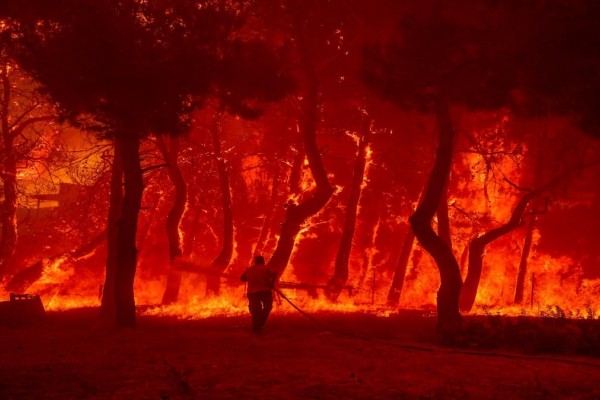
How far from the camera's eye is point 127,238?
17250 mm

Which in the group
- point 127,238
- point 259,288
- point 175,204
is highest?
point 175,204

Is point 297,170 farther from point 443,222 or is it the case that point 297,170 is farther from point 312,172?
point 443,222

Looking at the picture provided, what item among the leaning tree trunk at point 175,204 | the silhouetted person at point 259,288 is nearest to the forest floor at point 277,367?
the silhouetted person at point 259,288

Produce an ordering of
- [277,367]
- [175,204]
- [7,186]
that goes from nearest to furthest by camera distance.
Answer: [277,367] < [175,204] < [7,186]

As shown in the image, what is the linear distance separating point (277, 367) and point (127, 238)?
712 cm

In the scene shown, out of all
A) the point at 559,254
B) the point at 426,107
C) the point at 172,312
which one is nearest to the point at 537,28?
the point at 426,107

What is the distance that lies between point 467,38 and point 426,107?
5.94ft

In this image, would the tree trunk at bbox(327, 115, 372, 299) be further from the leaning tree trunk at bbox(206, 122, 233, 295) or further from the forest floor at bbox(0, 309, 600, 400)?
the forest floor at bbox(0, 309, 600, 400)

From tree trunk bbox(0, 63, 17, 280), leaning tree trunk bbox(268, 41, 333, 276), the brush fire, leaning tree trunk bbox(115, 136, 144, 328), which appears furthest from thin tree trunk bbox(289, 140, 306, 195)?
leaning tree trunk bbox(115, 136, 144, 328)

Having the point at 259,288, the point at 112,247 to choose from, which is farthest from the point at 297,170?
the point at 259,288

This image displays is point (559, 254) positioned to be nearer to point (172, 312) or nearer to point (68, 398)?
point (172, 312)

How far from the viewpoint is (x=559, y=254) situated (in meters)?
41.8

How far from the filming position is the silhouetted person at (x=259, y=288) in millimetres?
15828

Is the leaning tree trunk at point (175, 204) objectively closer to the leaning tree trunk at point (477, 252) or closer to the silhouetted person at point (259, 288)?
the leaning tree trunk at point (477, 252)
